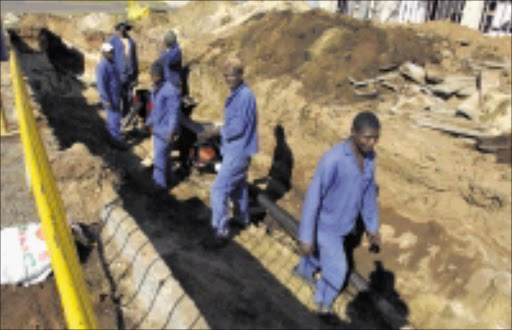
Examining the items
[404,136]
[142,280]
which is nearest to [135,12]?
[404,136]

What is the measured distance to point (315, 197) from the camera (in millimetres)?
3709

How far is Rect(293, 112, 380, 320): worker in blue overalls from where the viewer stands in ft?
11.9

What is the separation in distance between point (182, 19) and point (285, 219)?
1434 cm

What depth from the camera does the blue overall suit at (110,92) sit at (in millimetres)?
7535

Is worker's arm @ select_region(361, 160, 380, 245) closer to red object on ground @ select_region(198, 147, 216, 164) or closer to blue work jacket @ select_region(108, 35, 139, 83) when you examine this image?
red object on ground @ select_region(198, 147, 216, 164)

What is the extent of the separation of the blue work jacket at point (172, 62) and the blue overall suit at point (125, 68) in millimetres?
645

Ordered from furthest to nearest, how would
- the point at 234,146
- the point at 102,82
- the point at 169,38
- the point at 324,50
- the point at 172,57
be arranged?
the point at 324,50 → the point at 172,57 → the point at 169,38 → the point at 102,82 → the point at 234,146

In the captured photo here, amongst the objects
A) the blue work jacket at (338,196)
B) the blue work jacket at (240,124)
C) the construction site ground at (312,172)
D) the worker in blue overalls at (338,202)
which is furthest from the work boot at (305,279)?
the blue work jacket at (240,124)

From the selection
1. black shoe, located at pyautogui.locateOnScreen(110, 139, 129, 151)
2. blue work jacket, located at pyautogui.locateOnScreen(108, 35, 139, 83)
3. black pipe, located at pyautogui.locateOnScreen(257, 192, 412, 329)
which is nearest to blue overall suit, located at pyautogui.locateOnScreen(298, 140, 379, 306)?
black pipe, located at pyautogui.locateOnScreen(257, 192, 412, 329)

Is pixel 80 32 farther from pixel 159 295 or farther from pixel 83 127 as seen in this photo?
pixel 159 295

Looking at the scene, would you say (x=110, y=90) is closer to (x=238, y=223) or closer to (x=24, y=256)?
(x=238, y=223)

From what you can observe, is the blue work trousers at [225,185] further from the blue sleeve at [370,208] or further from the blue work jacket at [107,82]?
the blue work jacket at [107,82]

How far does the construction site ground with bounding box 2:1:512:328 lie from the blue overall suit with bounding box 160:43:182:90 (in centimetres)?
131

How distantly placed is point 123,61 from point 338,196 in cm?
642
